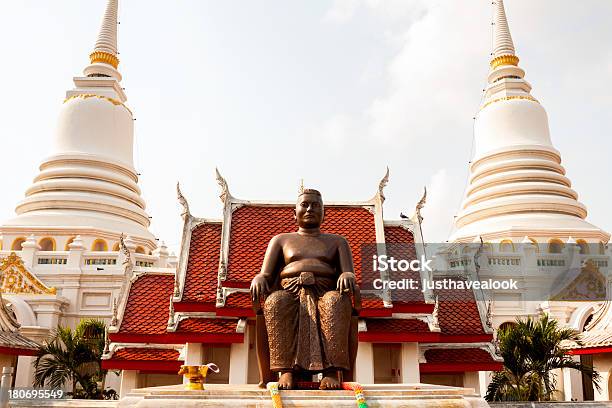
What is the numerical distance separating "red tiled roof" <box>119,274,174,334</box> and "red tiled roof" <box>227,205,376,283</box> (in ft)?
6.62

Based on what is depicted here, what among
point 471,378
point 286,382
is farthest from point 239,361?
point 286,382

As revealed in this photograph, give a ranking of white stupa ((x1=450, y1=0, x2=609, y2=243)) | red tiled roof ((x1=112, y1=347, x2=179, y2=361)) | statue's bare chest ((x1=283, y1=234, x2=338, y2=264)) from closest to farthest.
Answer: statue's bare chest ((x1=283, y1=234, x2=338, y2=264)) < red tiled roof ((x1=112, y1=347, x2=179, y2=361)) < white stupa ((x1=450, y1=0, x2=609, y2=243))

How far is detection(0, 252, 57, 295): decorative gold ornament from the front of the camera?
74.8 feet

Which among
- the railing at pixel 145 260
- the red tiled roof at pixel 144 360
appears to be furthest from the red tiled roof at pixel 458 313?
the railing at pixel 145 260

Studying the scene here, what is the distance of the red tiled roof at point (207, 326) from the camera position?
12.7 m

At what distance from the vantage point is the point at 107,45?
36.0 metres

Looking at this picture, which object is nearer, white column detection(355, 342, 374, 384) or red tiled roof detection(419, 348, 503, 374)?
white column detection(355, 342, 374, 384)

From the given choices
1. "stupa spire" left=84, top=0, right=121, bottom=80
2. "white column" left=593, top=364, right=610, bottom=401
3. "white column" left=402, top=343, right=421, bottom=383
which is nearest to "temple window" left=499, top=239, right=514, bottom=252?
"white column" left=593, top=364, right=610, bottom=401

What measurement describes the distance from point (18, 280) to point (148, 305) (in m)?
11.3

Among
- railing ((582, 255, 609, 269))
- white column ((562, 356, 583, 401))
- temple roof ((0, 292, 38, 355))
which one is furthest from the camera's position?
railing ((582, 255, 609, 269))

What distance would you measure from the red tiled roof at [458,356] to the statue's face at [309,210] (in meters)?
7.90

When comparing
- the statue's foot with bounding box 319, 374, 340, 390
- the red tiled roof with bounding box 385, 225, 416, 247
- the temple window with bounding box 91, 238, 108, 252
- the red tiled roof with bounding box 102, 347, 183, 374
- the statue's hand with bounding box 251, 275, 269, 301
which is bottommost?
the statue's foot with bounding box 319, 374, 340, 390

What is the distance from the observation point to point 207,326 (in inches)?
509

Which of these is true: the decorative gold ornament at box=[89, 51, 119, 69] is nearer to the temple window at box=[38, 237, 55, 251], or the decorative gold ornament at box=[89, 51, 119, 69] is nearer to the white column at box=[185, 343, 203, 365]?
the temple window at box=[38, 237, 55, 251]
